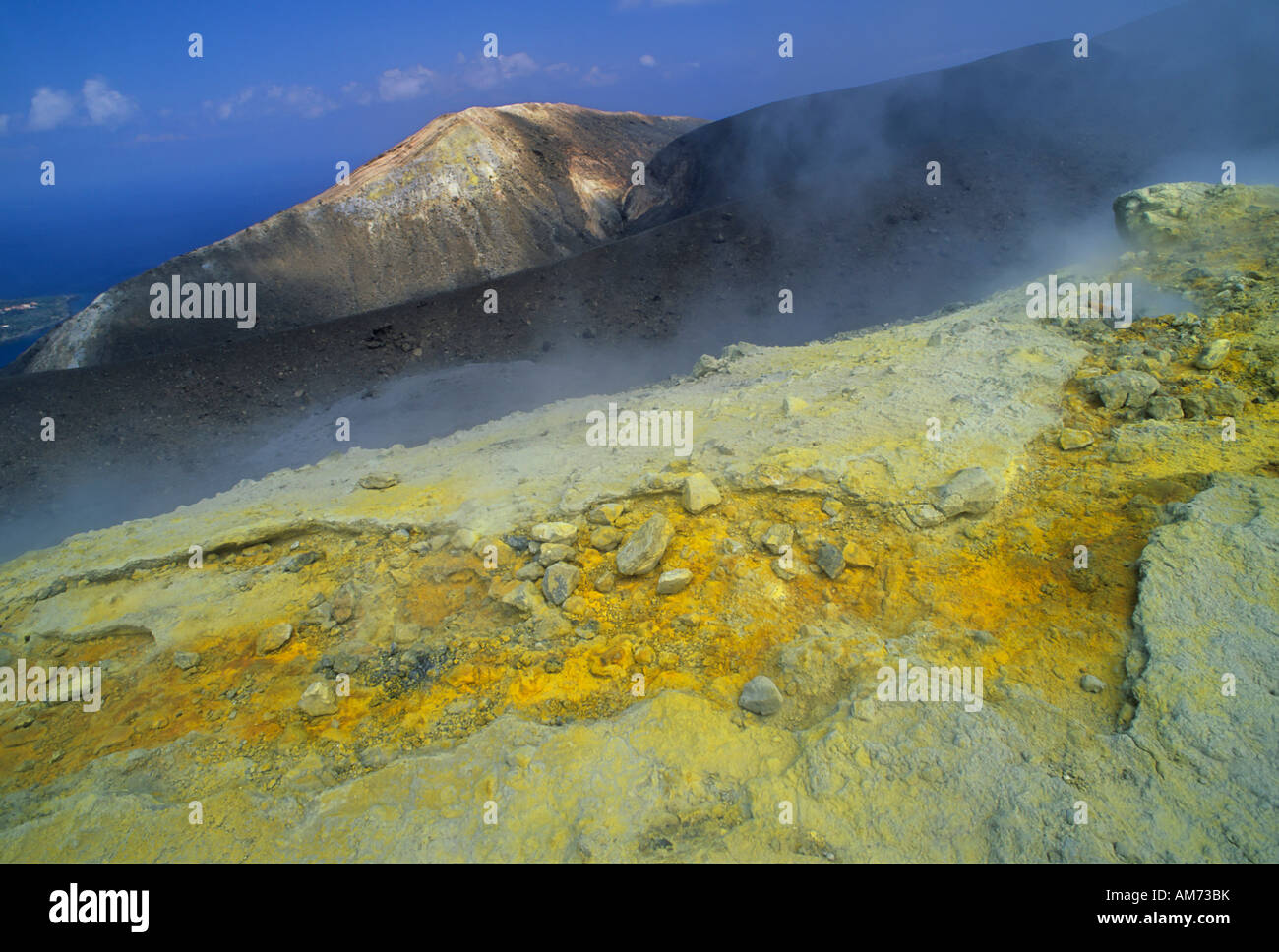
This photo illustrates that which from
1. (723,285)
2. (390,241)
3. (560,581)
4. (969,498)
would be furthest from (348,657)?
(390,241)

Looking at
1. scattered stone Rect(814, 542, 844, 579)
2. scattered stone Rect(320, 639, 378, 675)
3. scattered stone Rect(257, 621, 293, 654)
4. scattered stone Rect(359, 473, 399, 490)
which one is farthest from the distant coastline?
scattered stone Rect(814, 542, 844, 579)

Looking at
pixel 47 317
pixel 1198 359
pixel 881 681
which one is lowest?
pixel 881 681

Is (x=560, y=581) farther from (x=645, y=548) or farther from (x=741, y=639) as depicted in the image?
(x=741, y=639)

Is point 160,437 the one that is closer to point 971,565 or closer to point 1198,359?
point 971,565

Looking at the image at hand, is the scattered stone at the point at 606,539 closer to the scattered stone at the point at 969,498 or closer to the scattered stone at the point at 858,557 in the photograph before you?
the scattered stone at the point at 858,557

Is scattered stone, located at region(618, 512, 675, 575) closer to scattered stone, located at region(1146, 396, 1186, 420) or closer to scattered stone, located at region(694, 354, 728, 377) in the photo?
scattered stone, located at region(1146, 396, 1186, 420)

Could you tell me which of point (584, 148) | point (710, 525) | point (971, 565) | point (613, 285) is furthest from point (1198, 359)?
point (584, 148)
